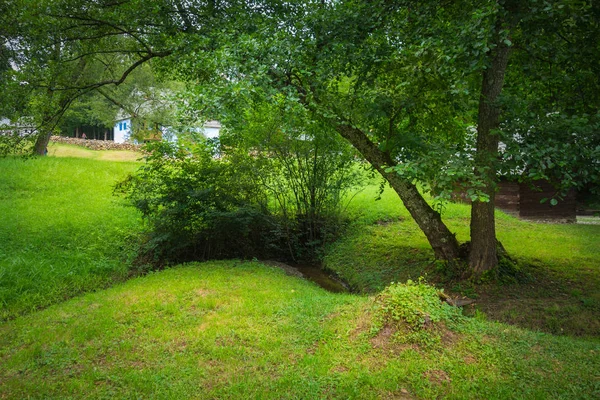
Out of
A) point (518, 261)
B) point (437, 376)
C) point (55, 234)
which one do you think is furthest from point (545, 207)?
point (55, 234)

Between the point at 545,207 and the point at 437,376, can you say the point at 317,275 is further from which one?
the point at 545,207

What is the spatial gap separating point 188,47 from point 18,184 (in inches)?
370

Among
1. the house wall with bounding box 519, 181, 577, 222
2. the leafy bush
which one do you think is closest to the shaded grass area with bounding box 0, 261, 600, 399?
the leafy bush

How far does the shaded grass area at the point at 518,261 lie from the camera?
5.71 metres

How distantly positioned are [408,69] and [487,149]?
1.67 meters

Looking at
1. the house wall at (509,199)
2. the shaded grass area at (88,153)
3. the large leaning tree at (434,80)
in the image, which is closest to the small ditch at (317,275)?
the large leaning tree at (434,80)

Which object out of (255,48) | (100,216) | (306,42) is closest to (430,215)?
(306,42)

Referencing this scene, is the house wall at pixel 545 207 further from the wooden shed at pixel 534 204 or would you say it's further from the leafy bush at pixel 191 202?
the leafy bush at pixel 191 202

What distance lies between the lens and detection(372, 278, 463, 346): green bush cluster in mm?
4152

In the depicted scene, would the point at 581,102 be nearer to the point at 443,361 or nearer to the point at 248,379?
the point at 443,361

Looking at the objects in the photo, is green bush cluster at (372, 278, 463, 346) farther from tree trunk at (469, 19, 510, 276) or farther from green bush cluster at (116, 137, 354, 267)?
green bush cluster at (116, 137, 354, 267)

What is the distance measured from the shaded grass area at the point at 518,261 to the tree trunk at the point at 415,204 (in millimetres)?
461

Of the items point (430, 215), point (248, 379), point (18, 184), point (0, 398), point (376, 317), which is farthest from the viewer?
point (18, 184)

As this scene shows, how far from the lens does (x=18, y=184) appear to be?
13.1 m
